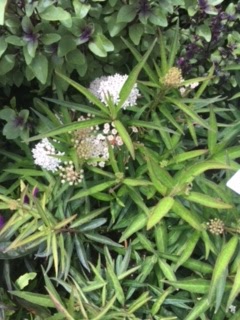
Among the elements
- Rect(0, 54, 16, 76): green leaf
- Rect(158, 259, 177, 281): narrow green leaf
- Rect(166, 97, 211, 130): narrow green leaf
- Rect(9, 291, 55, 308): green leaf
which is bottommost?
Rect(158, 259, 177, 281): narrow green leaf

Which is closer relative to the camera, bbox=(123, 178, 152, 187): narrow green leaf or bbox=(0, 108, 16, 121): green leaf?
bbox=(123, 178, 152, 187): narrow green leaf

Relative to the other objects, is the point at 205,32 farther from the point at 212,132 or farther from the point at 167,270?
the point at 167,270

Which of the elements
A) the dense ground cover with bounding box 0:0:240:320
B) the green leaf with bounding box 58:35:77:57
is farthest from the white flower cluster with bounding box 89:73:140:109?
the green leaf with bounding box 58:35:77:57

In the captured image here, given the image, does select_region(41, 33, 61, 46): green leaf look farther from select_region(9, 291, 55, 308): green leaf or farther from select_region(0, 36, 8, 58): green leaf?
select_region(9, 291, 55, 308): green leaf

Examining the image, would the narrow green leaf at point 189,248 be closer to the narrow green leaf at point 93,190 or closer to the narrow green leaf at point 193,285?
the narrow green leaf at point 193,285

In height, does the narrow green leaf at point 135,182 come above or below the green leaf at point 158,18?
below

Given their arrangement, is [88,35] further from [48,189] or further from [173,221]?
[173,221]

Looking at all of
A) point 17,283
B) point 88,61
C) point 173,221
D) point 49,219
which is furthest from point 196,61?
point 17,283

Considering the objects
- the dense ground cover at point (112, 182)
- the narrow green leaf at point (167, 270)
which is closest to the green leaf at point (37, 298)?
the dense ground cover at point (112, 182)
